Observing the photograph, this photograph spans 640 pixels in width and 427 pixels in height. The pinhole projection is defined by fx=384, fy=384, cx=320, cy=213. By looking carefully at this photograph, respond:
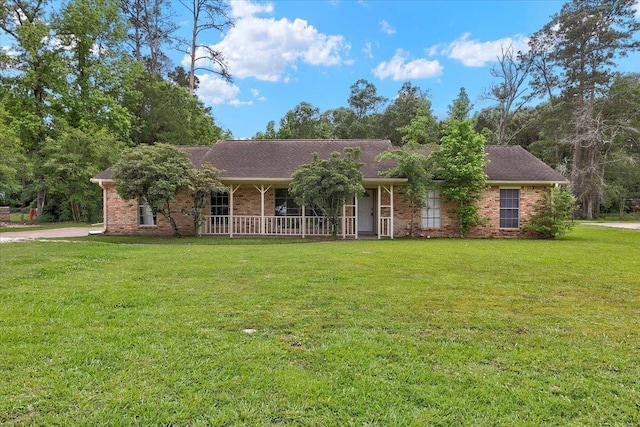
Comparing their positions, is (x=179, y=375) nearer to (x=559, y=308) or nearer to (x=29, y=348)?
(x=29, y=348)

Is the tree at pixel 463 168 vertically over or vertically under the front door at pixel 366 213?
over

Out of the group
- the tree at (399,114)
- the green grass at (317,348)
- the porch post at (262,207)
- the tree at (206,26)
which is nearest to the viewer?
the green grass at (317,348)

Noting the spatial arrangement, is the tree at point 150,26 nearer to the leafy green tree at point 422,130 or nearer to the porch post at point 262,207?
the leafy green tree at point 422,130

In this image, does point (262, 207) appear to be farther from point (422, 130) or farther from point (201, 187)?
point (422, 130)

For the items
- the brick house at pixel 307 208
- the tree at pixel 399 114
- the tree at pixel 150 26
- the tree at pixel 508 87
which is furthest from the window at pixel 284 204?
the tree at pixel 508 87

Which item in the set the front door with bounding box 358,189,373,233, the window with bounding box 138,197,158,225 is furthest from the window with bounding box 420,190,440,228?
the window with bounding box 138,197,158,225

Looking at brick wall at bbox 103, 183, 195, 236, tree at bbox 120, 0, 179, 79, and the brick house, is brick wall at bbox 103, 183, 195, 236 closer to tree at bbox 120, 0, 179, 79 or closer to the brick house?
the brick house

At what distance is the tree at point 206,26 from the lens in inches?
1132

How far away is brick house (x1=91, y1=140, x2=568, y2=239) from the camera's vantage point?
47.4 feet

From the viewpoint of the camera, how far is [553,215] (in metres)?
13.8

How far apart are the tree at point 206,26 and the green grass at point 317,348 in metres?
25.9

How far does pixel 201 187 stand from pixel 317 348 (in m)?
10.7

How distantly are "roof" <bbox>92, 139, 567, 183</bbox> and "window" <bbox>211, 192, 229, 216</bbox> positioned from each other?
3.61ft

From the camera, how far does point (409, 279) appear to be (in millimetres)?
6309
